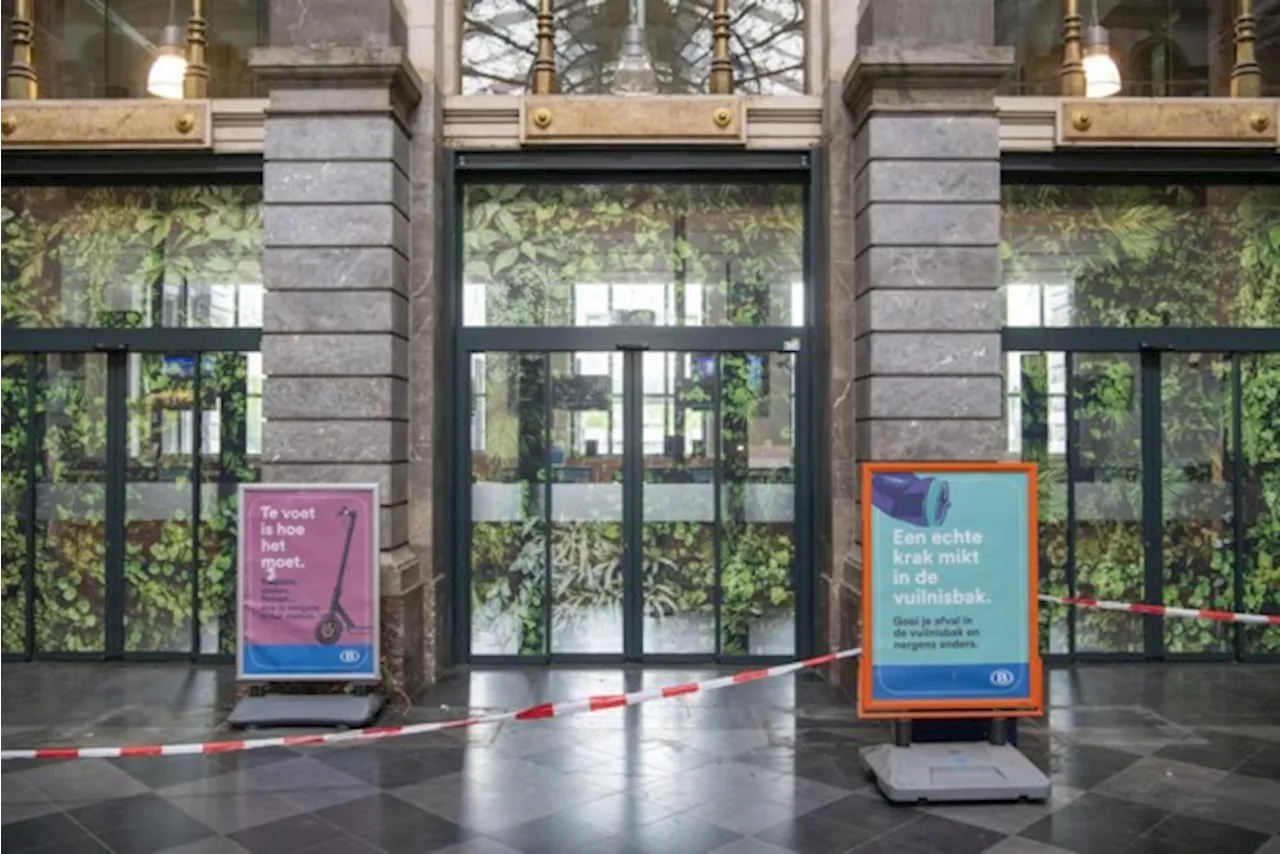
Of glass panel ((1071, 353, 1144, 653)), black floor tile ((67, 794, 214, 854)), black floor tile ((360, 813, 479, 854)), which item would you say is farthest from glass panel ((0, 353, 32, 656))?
glass panel ((1071, 353, 1144, 653))

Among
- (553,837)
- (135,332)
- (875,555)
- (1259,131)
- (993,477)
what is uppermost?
(1259,131)

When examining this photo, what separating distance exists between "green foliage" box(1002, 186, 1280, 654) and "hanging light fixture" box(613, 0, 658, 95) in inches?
139

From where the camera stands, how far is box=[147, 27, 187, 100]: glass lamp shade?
9.30m

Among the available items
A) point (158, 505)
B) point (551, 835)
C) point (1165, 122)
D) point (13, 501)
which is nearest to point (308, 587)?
point (158, 505)

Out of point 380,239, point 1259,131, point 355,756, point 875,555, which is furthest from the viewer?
point 1259,131

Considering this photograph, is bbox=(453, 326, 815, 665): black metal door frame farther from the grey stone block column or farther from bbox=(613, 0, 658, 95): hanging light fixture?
bbox=(613, 0, 658, 95): hanging light fixture

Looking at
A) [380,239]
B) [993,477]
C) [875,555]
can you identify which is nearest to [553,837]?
[875,555]

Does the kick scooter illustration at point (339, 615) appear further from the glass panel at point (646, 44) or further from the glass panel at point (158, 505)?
the glass panel at point (646, 44)

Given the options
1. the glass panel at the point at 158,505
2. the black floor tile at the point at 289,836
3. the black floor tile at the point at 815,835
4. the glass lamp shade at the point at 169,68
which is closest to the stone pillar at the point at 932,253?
the black floor tile at the point at 815,835

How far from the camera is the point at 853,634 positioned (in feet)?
28.1

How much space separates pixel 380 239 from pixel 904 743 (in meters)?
5.38

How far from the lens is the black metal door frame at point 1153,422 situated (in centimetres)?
962

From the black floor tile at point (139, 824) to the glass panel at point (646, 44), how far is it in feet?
21.9

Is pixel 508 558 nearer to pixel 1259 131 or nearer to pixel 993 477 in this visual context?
pixel 993 477
